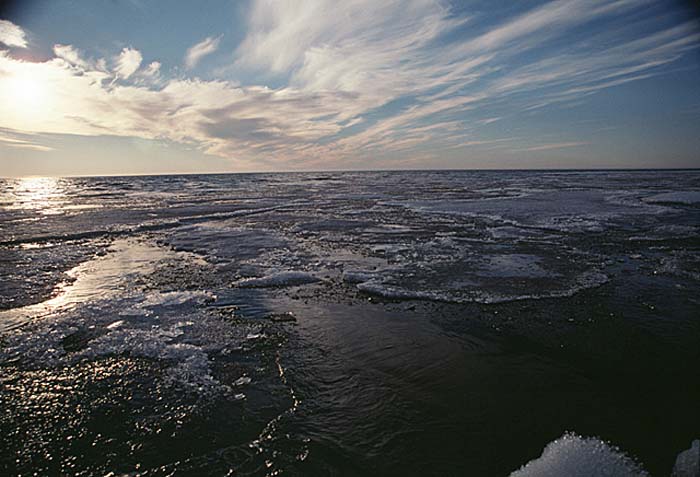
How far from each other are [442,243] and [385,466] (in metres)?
9.27

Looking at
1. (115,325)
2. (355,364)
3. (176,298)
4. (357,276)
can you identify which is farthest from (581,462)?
(176,298)

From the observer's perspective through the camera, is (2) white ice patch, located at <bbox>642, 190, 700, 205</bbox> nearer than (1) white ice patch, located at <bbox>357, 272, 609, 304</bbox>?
No

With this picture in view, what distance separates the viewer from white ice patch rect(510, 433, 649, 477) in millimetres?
2936

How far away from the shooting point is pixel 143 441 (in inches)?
129

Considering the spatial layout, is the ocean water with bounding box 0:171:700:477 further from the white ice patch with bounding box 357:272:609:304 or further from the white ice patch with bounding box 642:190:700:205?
the white ice patch with bounding box 642:190:700:205

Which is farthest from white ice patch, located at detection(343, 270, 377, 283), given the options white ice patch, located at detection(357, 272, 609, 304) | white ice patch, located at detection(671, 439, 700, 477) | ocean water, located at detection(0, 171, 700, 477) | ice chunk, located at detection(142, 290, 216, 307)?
white ice patch, located at detection(671, 439, 700, 477)

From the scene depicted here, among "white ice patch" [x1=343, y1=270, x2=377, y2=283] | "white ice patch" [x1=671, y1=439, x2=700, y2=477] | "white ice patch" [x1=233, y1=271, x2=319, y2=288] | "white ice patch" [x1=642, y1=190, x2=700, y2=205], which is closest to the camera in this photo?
"white ice patch" [x1=671, y1=439, x2=700, y2=477]

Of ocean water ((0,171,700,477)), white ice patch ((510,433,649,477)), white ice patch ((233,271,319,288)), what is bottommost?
white ice patch ((510,433,649,477))

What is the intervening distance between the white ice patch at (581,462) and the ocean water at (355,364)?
0.02 metres

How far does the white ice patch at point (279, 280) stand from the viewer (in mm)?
7906

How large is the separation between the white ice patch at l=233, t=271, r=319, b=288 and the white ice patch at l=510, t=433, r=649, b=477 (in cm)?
561

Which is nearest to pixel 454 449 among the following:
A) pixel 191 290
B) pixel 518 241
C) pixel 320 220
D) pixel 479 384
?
pixel 479 384

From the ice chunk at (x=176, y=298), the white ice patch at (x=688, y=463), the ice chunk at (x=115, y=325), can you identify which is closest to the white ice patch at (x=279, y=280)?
the ice chunk at (x=176, y=298)

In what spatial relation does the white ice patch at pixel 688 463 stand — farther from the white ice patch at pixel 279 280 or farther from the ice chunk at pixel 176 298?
the ice chunk at pixel 176 298
